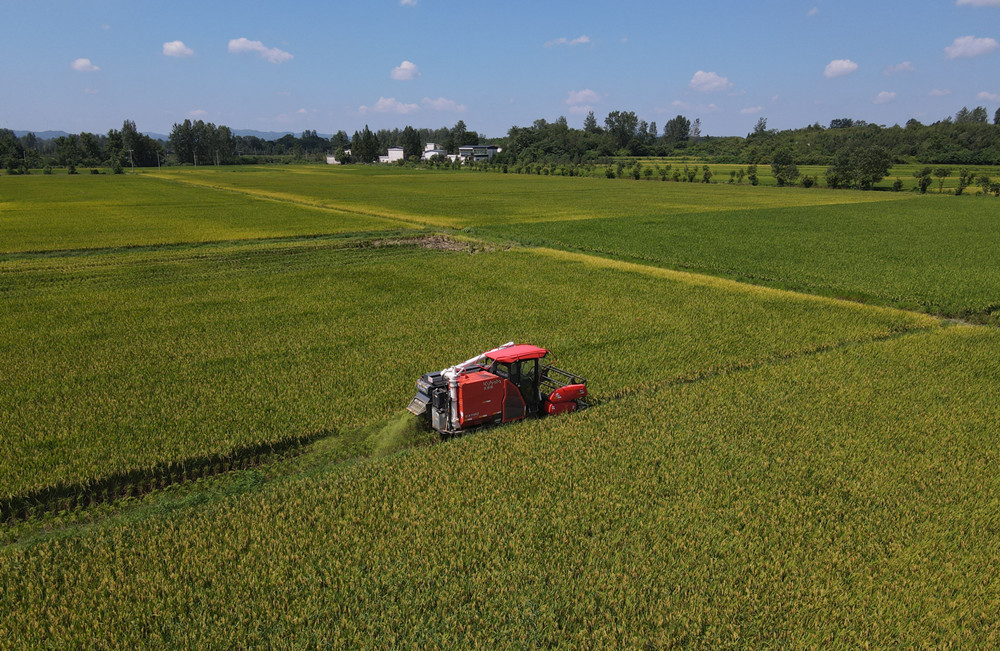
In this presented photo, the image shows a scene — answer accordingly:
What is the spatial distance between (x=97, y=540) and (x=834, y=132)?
214035mm

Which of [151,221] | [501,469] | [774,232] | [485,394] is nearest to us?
[501,469]

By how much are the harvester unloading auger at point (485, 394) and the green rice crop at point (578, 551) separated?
53cm

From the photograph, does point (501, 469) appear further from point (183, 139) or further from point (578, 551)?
point (183, 139)

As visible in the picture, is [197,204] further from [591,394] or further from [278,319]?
[591,394]

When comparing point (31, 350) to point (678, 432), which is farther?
point (31, 350)

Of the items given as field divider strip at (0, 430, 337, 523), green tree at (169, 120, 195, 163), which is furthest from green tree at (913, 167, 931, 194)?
green tree at (169, 120, 195, 163)

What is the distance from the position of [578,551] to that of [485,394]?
4539 millimetres

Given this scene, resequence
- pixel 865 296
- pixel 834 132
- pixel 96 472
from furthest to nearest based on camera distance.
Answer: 1. pixel 834 132
2. pixel 865 296
3. pixel 96 472

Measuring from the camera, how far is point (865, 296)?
26.5m

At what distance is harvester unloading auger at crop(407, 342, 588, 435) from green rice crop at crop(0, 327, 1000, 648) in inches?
20.8

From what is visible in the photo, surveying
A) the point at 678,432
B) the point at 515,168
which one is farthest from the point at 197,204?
the point at 515,168

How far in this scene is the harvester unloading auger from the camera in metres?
12.5

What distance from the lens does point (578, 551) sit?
8.83 m

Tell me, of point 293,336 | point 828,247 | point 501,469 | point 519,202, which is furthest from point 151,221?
point 828,247
